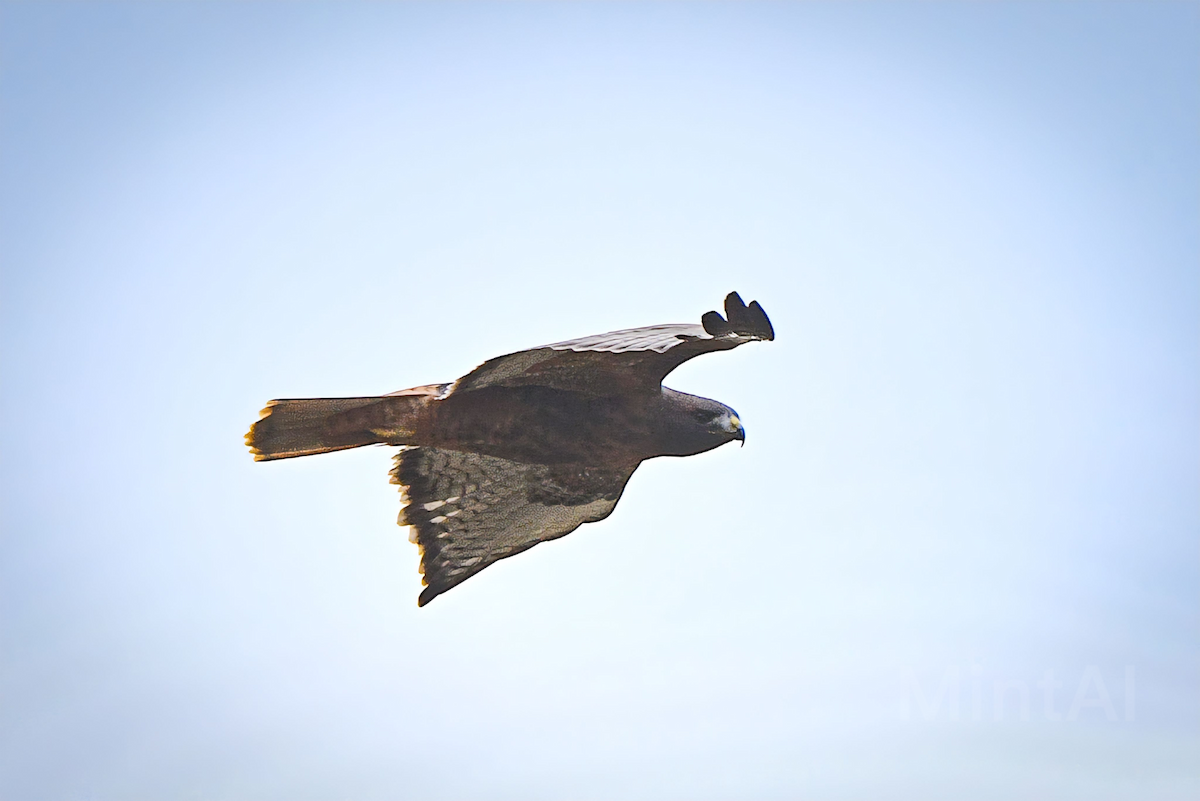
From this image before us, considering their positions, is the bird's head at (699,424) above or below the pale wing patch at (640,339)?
below

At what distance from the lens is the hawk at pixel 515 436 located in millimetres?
7383

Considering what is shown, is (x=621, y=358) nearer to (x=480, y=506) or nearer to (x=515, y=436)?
(x=515, y=436)

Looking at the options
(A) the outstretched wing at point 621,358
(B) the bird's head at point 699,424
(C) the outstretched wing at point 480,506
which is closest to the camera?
(A) the outstretched wing at point 621,358

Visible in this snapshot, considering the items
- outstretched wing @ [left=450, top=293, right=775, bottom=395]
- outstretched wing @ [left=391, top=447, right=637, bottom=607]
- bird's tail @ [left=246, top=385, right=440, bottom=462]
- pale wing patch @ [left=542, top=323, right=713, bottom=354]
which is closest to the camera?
pale wing patch @ [left=542, top=323, right=713, bottom=354]

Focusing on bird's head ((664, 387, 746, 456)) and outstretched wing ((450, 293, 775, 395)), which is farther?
bird's head ((664, 387, 746, 456))

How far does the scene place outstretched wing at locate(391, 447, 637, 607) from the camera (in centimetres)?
845

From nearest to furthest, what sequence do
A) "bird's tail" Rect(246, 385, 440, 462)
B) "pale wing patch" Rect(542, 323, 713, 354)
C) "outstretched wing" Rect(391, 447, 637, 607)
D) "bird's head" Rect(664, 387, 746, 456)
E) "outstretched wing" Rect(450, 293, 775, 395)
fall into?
"pale wing patch" Rect(542, 323, 713, 354), "outstretched wing" Rect(450, 293, 775, 395), "bird's tail" Rect(246, 385, 440, 462), "bird's head" Rect(664, 387, 746, 456), "outstretched wing" Rect(391, 447, 637, 607)

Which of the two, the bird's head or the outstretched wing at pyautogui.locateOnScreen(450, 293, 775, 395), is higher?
the outstretched wing at pyautogui.locateOnScreen(450, 293, 775, 395)

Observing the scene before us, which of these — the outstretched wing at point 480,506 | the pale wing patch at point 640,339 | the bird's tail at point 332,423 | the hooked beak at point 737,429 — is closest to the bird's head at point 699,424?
the hooked beak at point 737,429

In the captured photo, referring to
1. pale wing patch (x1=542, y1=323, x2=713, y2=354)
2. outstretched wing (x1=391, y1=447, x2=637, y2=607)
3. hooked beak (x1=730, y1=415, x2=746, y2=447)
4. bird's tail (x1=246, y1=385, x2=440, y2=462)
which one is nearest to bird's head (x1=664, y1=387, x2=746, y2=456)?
hooked beak (x1=730, y1=415, x2=746, y2=447)

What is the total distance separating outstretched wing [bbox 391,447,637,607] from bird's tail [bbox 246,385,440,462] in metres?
0.86

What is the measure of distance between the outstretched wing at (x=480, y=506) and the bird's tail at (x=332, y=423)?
2.81 feet

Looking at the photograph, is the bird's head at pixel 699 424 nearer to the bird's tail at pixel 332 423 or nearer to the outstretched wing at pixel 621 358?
the outstretched wing at pixel 621 358

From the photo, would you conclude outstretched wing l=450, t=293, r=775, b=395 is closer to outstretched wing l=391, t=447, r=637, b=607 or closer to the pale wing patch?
the pale wing patch
